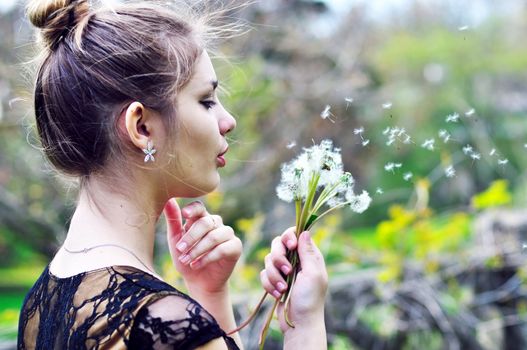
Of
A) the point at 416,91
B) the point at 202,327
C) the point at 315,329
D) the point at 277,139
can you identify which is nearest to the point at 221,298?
the point at 315,329

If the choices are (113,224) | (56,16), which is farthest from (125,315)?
(56,16)

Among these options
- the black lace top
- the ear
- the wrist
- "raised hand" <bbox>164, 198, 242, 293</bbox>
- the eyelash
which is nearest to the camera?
the black lace top

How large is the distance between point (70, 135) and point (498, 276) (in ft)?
10.2

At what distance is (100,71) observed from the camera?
4.40 ft

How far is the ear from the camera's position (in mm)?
1310

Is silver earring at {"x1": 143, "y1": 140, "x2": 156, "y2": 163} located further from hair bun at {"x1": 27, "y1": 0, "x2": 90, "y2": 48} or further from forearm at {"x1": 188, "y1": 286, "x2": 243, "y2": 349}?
forearm at {"x1": 188, "y1": 286, "x2": 243, "y2": 349}

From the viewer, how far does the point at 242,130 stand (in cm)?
501

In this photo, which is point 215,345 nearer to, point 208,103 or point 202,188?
point 202,188

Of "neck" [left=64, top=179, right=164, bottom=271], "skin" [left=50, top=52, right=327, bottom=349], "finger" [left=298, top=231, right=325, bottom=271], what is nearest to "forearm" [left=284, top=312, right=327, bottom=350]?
"skin" [left=50, top=52, right=327, bottom=349]

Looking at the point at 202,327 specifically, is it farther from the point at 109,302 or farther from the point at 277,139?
the point at 277,139

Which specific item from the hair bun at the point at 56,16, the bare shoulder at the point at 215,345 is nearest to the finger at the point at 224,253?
the bare shoulder at the point at 215,345

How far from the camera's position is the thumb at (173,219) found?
1.67m

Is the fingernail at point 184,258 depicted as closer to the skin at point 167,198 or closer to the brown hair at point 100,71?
the skin at point 167,198

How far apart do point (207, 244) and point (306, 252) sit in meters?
0.24
